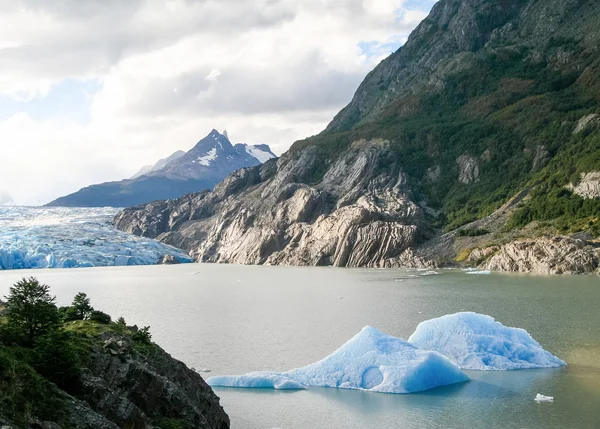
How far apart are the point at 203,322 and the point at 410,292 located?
32.0 meters

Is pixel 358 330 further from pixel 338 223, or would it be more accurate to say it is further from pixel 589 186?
pixel 338 223

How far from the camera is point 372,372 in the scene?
32875 mm

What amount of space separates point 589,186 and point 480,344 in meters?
104

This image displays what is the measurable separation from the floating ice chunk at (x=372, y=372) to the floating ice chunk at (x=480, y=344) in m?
2.97

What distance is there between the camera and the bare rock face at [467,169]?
17988 centimetres

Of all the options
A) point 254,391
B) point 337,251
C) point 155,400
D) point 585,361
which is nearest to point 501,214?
point 337,251

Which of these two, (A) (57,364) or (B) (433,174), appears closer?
(A) (57,364)

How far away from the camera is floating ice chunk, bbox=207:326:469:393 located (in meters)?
31.9

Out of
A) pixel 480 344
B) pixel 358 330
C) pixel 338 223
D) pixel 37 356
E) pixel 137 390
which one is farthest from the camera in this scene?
pixel 338 223

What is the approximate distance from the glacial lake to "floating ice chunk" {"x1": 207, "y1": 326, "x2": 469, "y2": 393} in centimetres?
71

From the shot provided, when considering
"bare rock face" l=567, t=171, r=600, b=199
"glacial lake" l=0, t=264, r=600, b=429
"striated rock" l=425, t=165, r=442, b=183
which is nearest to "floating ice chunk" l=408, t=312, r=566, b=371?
"glacial lake" l=0, t=264, r=600, b=429

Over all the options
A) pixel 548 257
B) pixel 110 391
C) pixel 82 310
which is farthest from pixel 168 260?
pixel 110 391

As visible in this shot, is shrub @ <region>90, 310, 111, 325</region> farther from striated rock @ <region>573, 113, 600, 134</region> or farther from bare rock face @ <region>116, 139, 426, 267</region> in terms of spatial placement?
striated rock @ <region>573, 113, 600, 134</region>

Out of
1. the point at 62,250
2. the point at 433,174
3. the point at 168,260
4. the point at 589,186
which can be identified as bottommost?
the point at 168,260
